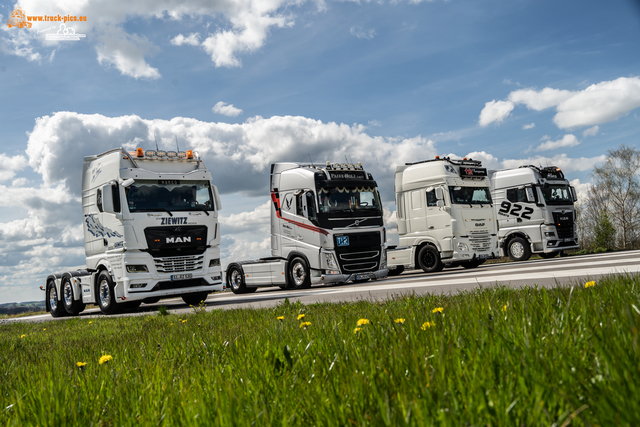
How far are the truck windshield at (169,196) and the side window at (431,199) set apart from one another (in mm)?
8259

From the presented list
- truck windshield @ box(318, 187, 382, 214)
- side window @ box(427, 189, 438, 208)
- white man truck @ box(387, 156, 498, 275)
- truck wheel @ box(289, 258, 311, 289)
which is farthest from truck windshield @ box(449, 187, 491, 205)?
truck wheel @ box(289, 258, 311, 289)

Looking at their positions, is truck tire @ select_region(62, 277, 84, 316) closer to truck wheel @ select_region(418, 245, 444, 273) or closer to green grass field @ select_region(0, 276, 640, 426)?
truck wheel @ select_region(418, 245, 444, 273)

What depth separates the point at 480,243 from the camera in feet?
57.6

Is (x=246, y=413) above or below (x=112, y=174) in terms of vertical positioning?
below

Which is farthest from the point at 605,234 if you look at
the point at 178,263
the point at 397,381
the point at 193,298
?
the point at 397,381

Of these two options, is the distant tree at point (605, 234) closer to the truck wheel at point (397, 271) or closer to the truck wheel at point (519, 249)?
the truck wheel at point (519, 249)

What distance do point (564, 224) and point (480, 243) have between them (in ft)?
19.7

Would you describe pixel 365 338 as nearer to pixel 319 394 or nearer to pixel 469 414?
pixel 319 394

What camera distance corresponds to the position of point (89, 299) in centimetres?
1337

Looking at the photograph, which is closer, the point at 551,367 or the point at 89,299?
the point at 551,367

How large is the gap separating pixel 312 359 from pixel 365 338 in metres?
0.40

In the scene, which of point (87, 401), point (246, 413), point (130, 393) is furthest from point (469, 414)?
point (87, 401)

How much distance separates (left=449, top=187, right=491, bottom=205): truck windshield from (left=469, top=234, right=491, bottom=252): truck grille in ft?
4.25

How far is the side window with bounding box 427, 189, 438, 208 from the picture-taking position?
17.2 metres
